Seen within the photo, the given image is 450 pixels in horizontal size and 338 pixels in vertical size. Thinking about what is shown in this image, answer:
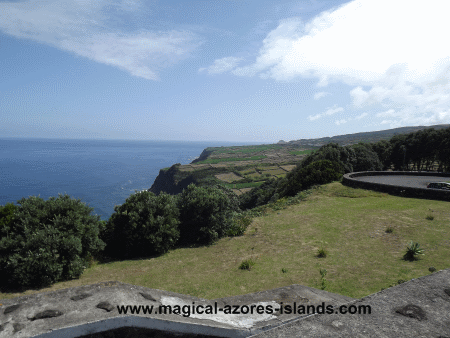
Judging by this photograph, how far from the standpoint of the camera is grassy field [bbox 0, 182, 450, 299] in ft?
29.5

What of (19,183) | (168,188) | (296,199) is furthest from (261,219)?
(19,183)

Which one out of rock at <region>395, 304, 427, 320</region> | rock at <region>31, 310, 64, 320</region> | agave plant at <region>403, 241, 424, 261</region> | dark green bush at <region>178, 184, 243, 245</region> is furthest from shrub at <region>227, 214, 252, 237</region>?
rock at <region>395, 304, 427, 320</region>

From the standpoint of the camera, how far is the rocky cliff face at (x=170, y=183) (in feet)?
271

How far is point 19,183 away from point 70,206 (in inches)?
3730

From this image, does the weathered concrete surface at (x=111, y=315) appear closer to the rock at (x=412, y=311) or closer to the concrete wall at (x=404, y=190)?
the rock at (x=412, y=311)

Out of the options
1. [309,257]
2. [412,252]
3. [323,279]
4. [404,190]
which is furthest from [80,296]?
[404,190]

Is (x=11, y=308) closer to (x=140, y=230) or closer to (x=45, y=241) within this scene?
(x=45, y=241)

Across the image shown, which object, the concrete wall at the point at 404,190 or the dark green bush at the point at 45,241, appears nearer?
the dark green bush at the point at 45,241

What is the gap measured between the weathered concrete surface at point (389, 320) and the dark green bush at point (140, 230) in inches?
380

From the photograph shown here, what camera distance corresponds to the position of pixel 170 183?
289ft

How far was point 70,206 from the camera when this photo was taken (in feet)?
35.8

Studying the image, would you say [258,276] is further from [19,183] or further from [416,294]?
[19,183]

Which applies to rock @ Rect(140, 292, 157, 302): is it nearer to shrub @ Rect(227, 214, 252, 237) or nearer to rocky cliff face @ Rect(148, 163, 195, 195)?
shrub @ Rect(227, 214, 252, 237)

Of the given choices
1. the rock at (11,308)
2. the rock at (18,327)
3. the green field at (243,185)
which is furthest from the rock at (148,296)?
the green field at (243,185)
